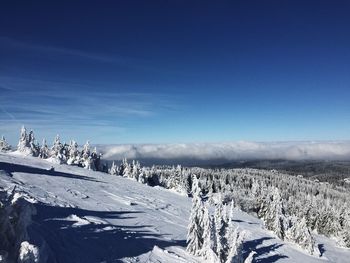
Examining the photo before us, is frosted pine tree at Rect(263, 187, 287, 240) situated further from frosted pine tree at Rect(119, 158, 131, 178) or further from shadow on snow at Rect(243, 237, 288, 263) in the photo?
frosted pine tree at Rect(119, 158, 131, 178)

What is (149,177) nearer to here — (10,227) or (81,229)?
(81,229)

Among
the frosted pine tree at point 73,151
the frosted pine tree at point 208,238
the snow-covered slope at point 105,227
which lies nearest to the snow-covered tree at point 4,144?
the frosted pine tree at point 73,151

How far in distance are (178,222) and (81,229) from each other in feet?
82.7

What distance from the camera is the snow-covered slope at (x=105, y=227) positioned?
3258 centimetres

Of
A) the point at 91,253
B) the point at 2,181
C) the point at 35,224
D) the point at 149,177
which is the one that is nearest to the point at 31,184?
the point at 2,181

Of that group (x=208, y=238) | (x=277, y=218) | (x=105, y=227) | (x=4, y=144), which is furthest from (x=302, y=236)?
(x=4, y=144)

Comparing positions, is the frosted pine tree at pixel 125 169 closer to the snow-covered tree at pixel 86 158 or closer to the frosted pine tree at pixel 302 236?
the snow-covered tree at pixel 86 158

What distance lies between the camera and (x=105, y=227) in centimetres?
4091

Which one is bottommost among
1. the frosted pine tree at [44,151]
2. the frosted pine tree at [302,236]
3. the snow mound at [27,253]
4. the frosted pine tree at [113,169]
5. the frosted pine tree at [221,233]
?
the frosted pine tree at [302,236]

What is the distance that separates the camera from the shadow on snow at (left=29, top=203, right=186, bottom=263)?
30.6 m

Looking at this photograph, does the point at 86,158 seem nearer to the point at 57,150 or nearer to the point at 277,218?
the point at 57,150

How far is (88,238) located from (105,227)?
204 inches

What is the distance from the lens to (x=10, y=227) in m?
19.3

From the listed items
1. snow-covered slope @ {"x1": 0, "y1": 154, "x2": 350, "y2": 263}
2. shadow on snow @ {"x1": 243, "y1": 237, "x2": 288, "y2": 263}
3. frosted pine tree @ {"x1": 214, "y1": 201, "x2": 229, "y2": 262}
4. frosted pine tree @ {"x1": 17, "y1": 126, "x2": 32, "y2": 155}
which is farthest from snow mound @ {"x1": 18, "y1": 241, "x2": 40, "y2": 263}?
frosted pine tree @ {"x1": 17, "y1": 126, "x2": 32, "y2": 155}
